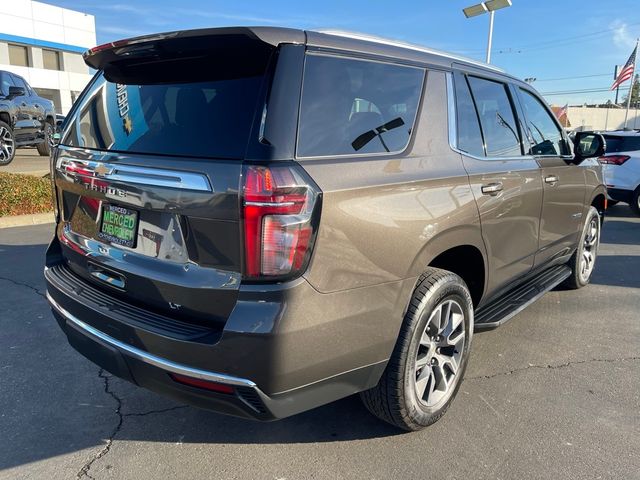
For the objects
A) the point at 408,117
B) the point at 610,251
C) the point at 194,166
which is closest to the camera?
the point at 194,166

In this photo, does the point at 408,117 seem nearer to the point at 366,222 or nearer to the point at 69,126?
the point at 366,222

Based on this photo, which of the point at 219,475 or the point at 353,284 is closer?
the point at 353,284

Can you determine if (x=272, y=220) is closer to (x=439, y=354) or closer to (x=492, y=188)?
(x=439, y=354)

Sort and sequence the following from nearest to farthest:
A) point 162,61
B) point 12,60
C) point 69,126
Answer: point 162,61
point 69,126
point 12,60

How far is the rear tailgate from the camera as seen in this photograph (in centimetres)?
202

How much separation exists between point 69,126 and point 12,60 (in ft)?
141

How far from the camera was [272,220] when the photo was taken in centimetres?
192

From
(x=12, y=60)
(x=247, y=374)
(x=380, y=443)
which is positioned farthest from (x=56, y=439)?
(x=12, y=60)

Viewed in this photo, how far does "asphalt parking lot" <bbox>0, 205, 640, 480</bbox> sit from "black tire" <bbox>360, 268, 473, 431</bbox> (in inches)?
5.6

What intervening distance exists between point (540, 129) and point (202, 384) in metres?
3.34

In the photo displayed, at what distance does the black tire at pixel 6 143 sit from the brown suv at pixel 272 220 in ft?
35.0

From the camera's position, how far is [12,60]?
38156 mm

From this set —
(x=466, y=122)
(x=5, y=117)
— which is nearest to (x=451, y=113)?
(x=466, y=122)

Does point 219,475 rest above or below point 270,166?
below
